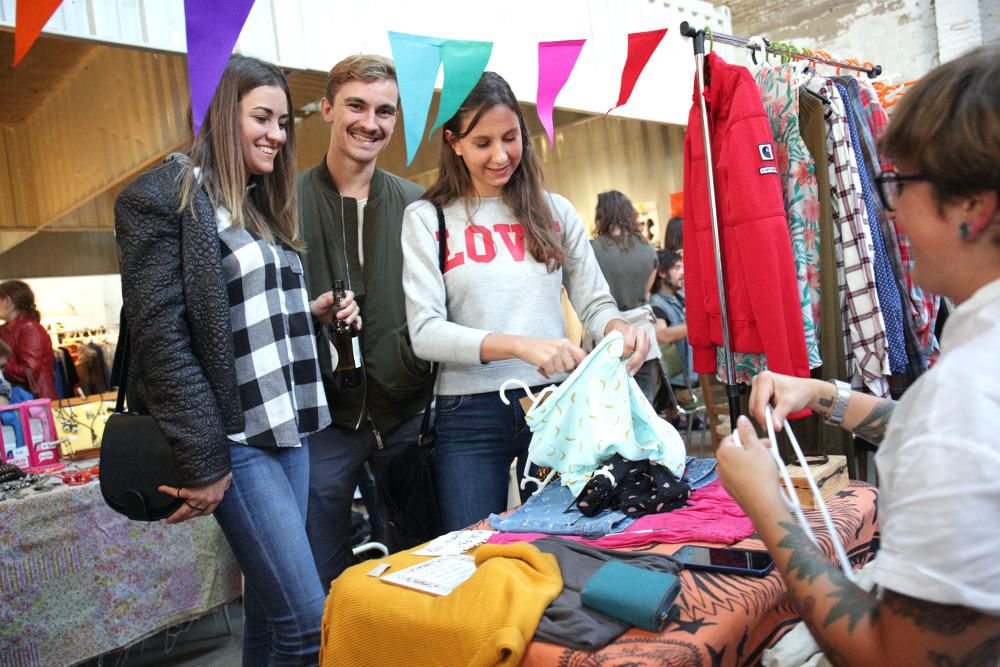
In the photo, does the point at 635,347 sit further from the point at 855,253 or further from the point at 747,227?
the point at 855,253

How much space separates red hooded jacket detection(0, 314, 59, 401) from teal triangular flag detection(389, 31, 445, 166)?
491 cm

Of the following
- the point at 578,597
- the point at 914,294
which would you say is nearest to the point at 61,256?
the point at 914,294

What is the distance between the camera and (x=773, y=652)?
121 centimetres

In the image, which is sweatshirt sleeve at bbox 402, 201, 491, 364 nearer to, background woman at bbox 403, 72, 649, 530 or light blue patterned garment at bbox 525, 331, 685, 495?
background woman at bbox 403, 72, 649, 530

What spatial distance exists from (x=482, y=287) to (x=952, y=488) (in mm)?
1310

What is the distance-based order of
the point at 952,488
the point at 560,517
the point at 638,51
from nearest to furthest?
1. the point at 952,488
2. the point at 560,517
3. the point at 638,51

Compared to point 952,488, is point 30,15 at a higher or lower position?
higher

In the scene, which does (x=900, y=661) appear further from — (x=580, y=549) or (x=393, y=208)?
(x=393, y=208)

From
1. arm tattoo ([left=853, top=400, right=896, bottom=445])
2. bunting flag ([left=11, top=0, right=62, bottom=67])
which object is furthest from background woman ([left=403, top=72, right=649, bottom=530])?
bunting flag ([left=11, top=0, right=62, bottom=67])

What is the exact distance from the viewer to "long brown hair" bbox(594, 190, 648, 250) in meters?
4.79

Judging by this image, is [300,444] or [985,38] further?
[985,38]

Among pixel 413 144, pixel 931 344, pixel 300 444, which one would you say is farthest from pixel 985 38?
pixel 300 444

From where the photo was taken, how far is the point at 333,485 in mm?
2102

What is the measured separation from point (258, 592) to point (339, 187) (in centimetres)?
117
